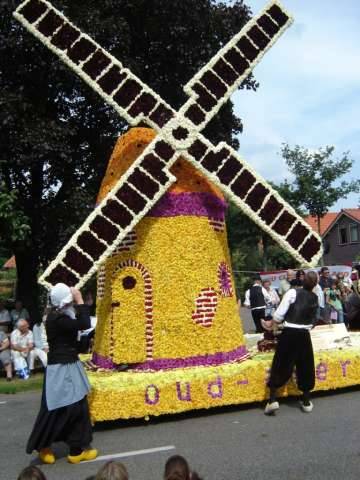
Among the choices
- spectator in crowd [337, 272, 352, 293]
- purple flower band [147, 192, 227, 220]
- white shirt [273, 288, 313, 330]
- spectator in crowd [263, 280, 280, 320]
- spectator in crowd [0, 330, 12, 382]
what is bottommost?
spectator in crowd [0, 330, 12, 382]

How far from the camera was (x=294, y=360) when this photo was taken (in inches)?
283

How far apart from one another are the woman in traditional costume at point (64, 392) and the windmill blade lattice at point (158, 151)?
5.18 feet

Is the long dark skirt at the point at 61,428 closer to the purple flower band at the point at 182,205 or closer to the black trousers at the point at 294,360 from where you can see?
the black trousers at the point at 294,360

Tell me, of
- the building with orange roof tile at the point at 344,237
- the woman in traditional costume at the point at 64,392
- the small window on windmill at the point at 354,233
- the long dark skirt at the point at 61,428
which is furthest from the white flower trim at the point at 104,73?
the small window on windmill at the point at 354,233

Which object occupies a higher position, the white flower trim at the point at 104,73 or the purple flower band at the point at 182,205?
the white flower trim at the point at 104,73

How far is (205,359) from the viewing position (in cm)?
777

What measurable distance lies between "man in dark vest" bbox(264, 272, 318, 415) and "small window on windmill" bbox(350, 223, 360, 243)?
3516cm

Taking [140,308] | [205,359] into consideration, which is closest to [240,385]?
[205,359]

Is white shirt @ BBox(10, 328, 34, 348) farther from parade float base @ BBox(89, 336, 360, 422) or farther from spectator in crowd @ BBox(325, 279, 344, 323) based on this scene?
spectator in crowd @ BBox(325, 279, 344, 323)

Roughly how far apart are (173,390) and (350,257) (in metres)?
36.1

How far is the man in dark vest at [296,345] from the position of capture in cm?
717

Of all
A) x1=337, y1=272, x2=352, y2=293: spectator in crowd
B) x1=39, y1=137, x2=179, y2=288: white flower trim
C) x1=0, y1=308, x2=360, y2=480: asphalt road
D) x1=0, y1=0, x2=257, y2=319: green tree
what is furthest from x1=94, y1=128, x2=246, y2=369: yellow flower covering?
x1=337, y1=272, x2=352, y2=293: spectator in crowd

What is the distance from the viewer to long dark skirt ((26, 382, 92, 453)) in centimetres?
555

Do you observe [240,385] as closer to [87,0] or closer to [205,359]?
[205,359]
